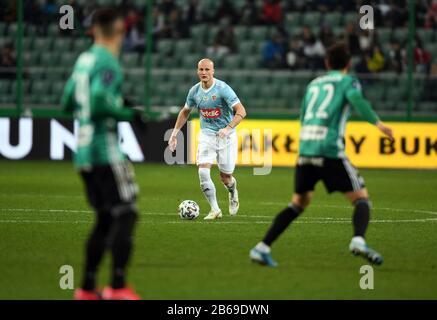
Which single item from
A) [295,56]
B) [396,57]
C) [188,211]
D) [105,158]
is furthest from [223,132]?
[396,57]

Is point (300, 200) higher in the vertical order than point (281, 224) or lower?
higher

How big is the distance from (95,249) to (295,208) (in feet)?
9.04

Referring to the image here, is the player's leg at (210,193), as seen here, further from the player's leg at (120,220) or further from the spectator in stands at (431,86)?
the spectator in stands at (431,86)

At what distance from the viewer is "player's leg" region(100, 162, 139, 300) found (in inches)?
321

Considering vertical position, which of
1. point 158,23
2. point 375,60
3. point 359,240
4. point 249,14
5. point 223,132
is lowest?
point 359,240

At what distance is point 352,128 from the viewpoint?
24219 millimetres

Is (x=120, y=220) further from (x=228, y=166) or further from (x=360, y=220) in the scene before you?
(x=228, y=166)

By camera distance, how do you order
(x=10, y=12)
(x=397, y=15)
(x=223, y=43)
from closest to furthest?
(x=397, y=15)
(x=10, y=12)
(x=223, y=43)

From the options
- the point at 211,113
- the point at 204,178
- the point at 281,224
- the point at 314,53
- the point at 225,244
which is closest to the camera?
the point at 281,224

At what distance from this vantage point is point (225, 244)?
12.3 metres

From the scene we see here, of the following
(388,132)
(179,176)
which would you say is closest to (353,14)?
(179,176)

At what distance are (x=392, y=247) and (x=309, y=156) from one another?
2366mm

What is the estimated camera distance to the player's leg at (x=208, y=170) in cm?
1519

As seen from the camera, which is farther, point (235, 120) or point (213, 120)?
point (213, 120)
